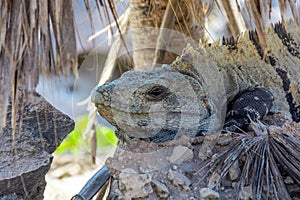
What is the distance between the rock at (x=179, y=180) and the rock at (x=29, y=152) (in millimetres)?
595

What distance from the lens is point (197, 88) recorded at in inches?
91.6

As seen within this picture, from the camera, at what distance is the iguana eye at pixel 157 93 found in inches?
87.2

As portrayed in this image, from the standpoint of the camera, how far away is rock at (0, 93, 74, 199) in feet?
6.72

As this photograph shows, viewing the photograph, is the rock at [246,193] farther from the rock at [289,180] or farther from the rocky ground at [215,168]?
the rock at [289,180]

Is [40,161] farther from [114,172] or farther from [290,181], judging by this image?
[290,181]

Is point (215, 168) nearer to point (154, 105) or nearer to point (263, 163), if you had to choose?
point (263, 163)

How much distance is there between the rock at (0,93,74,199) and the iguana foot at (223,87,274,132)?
0.78m

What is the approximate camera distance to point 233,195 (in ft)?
4.96

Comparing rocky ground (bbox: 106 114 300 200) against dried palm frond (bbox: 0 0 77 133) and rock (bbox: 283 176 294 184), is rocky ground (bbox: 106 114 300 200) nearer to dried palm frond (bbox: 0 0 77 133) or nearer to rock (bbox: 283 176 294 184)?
rock (bbox: 283 176 294 184)

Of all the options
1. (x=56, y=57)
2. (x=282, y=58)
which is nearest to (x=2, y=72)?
(x=56, y=57)

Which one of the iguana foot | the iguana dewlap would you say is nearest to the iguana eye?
the iguana dewlap

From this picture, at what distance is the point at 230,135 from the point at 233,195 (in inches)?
9.7

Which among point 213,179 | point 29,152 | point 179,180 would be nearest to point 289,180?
point 213,179

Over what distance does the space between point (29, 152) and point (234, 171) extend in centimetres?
101
